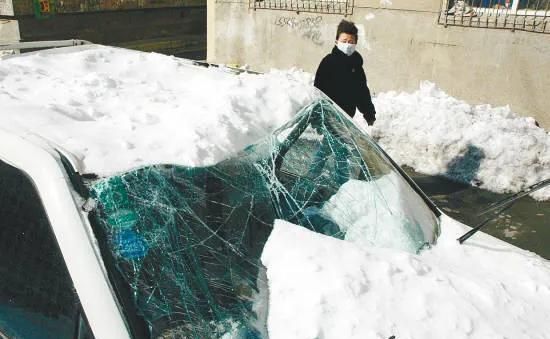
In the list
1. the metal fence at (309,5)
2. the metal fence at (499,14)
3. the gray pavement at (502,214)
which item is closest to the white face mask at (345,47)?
the gray pavement at (502,214)

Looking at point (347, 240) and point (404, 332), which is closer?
point (404, 332)

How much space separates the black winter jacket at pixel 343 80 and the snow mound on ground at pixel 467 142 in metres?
2.26

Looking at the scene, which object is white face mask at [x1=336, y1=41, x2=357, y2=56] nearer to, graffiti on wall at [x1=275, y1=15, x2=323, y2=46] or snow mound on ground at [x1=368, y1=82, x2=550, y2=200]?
snow mound on ground at [x1=368, y1=82, x2=550, y2=200]

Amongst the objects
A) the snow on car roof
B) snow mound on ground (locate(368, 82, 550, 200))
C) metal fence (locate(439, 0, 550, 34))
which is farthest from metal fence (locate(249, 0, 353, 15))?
the snow on car roof

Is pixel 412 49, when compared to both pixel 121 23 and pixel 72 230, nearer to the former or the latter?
pixel 72 230

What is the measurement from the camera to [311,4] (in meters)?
8.79

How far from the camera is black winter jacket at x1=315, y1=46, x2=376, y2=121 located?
4.09 meters

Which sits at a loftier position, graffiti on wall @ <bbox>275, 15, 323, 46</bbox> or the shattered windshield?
graffiti on wall @ <bbox>275, 15, 323, 46</bbox>

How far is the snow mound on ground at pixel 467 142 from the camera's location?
18.7ft

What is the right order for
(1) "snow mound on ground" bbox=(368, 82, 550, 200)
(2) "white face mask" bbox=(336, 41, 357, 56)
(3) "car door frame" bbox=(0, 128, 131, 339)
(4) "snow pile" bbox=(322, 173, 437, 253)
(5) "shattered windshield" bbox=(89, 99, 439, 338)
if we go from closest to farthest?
(3) "car door frame" bbox=(0, 128, 131, 339)
(5) "shattered windshield" bbox=(89, 99, 439, 338)
(4) "snow pile" bbox=(322, 173, 437, 253)
(2) "white face mask" bbox=(336, 41, 357, 56)
(1) "snow mound on ground" bbox=(368, 82, 550, 200)

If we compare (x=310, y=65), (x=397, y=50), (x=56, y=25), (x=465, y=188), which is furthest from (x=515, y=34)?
(x=56, y=25)

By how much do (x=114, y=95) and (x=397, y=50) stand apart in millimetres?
6563

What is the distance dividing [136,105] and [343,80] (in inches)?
97.5

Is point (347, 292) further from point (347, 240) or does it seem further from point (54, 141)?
point (54, 141)
